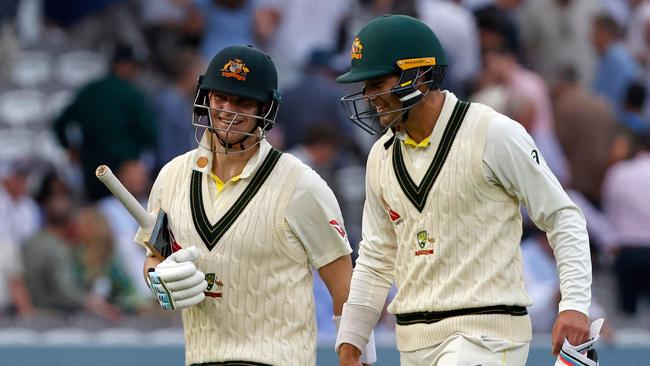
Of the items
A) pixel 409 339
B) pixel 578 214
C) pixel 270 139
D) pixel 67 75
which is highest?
pixel 67 75

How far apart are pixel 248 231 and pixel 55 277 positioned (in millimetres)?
5484

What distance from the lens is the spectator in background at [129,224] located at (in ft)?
37.9

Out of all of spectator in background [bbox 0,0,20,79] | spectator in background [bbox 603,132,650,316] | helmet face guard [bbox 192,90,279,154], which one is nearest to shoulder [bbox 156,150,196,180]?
helmet face guard [bbox 192,90,279,154]

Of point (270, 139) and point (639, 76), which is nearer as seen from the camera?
point (270, 139)

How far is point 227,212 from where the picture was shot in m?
6.41

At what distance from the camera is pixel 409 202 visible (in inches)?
244

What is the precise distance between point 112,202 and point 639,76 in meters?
4.75

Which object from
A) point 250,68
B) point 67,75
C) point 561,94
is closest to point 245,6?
point 67,75

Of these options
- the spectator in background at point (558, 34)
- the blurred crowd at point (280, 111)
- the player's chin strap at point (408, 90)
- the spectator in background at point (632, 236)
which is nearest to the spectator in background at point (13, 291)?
the blurred crowd at point (280, 111)

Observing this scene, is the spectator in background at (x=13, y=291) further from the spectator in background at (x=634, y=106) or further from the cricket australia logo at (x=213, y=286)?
the cricket australia logo at (x=213, y=286)

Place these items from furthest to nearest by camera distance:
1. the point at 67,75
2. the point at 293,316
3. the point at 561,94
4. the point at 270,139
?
the point at 67,75
the point at 561,94
the point at 270,139
the point at 293,316

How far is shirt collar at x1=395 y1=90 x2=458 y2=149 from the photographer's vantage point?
6.23 meters

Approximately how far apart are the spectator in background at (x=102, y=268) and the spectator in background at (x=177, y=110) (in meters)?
1.00

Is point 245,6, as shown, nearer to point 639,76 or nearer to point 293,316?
point 639,76
